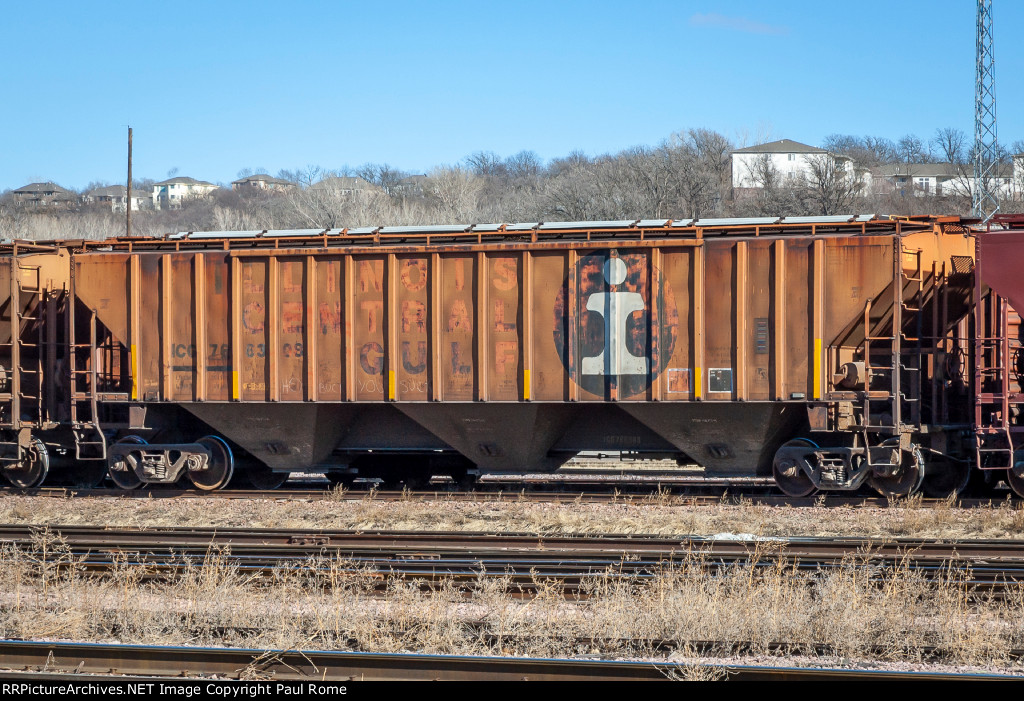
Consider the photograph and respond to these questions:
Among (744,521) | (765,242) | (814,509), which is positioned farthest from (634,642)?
(765,242)

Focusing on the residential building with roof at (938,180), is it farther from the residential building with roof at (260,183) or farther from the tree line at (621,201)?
the residential building with roof at (260,183)

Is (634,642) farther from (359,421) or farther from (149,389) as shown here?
(149,389)

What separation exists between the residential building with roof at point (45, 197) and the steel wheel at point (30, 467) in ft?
304

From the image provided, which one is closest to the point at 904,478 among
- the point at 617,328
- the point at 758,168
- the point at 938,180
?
the point at 617,328

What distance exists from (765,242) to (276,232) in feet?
24.1

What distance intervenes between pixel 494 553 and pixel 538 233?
540 cm

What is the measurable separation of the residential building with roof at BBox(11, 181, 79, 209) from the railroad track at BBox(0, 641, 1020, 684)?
4047 inches

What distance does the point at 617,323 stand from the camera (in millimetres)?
13531

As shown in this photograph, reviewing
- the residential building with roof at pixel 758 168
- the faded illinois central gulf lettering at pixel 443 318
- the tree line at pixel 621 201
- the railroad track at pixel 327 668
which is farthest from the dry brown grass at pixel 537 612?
the residential building with roof at pixel 758 168

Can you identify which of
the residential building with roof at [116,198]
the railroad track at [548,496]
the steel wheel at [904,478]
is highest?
the residential building with roof at [116,198]

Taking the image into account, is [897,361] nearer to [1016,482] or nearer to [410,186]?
[1016,482]

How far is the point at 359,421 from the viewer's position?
15078 mm

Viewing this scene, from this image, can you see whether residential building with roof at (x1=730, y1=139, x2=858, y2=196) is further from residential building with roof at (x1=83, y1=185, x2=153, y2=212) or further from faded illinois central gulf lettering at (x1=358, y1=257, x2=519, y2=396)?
residential building with roof at (x1=83, y1=185, x2=153, y2=212)

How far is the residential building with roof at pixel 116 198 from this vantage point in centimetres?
13029
